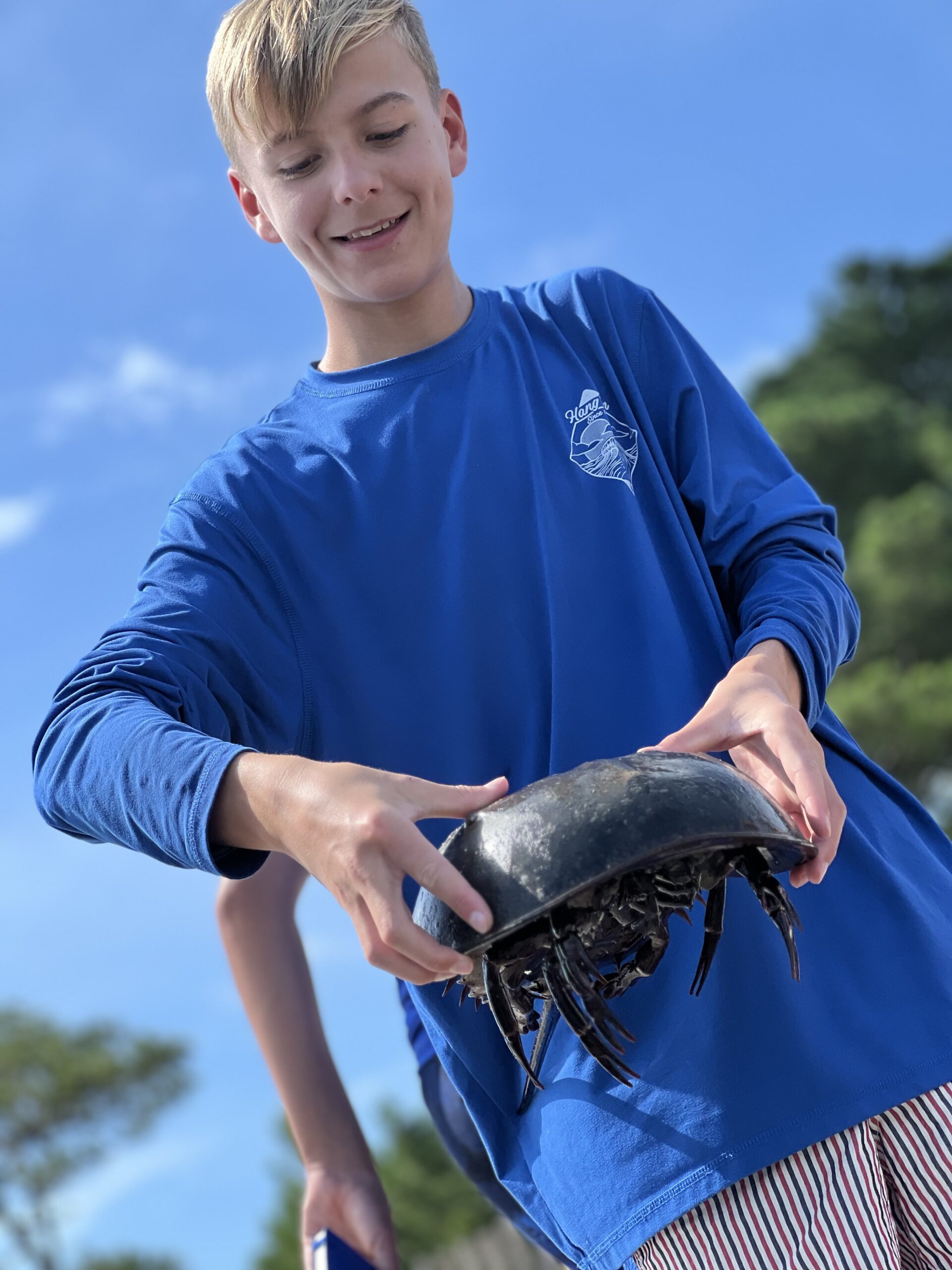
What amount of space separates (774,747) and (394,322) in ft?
2.81

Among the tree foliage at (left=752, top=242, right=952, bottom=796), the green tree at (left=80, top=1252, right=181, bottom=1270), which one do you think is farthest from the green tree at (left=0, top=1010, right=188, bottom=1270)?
the tree foliage at (left=752, top=242, right=952, bottom=796)

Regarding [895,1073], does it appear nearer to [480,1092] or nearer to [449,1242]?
[480,1092]

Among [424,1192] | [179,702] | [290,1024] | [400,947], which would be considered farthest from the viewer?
[424,1192]

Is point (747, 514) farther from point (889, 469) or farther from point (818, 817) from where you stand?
point (889, 469)

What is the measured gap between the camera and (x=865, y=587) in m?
16.5

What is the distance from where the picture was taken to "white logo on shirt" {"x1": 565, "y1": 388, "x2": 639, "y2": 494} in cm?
177

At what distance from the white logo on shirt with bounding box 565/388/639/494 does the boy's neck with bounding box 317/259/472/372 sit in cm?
23

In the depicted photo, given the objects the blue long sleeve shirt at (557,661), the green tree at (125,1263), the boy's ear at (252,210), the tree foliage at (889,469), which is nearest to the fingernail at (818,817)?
the blue long sleeve shirt at (557,661)

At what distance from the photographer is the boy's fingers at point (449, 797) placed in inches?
44.6

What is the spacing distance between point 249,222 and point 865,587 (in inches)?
607

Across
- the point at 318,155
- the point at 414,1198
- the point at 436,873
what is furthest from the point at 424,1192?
the point at 436,873

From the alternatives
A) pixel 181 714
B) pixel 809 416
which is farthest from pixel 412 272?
pixel 809 416

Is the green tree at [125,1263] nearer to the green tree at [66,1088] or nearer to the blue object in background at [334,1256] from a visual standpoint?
the green tree at [66,1088]

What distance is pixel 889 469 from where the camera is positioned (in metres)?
19.6
